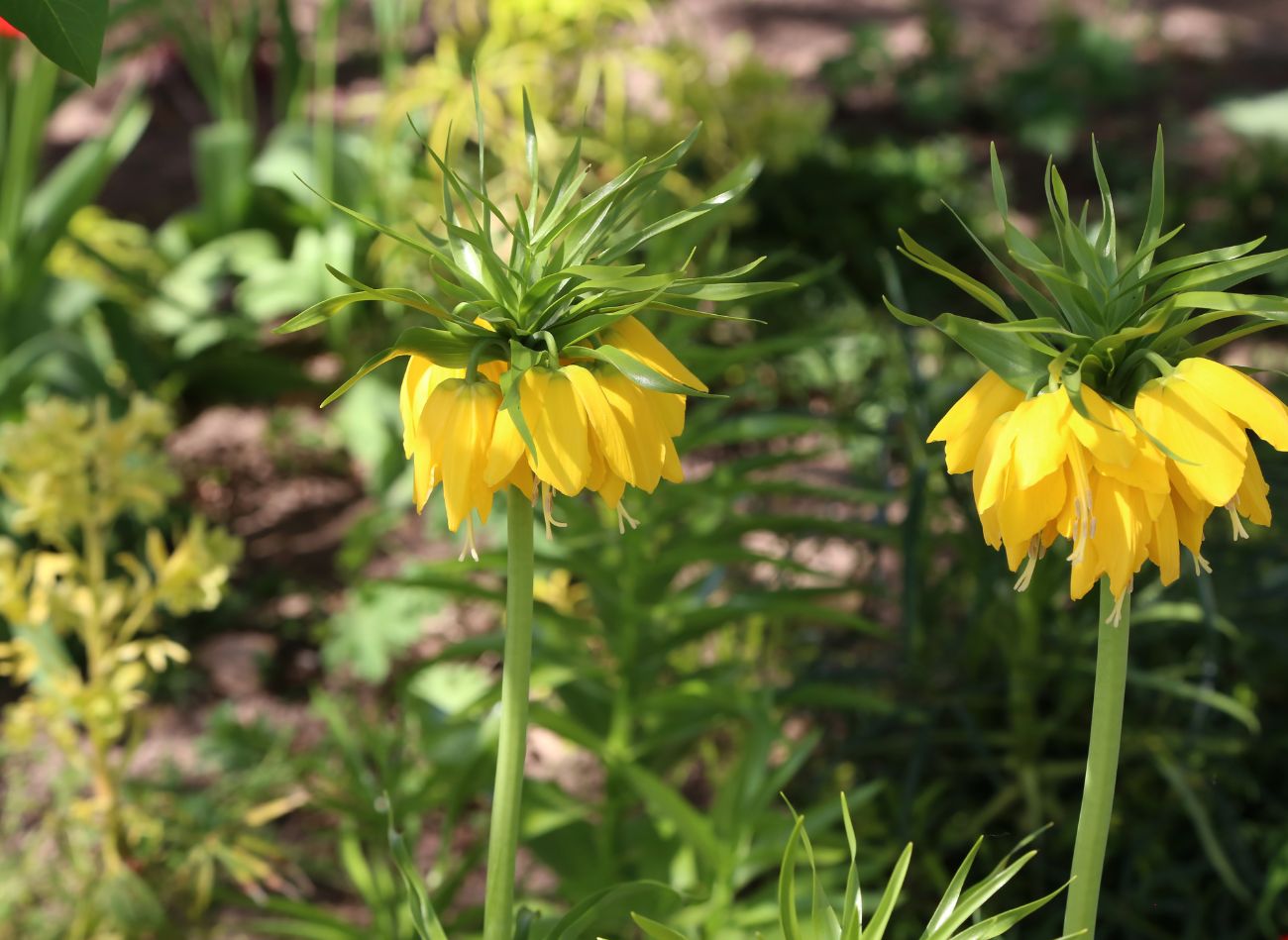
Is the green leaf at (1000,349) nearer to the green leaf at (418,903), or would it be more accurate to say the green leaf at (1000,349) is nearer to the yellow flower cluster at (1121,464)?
the yellow flower cluster at (1121,464)

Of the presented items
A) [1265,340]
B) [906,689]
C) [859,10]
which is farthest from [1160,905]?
[859,10]

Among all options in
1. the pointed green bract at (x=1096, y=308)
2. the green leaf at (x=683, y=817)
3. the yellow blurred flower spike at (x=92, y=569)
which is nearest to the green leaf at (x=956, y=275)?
the pointed green bract at (x=1096, y=308)

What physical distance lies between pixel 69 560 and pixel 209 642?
0.77 meters

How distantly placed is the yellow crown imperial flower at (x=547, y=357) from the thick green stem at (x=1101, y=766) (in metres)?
0.20

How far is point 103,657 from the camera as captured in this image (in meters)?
1.63

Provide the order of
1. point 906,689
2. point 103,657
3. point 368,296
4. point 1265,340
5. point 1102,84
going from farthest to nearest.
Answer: point 1102,84
point 1265,340
point 906,689
point 103,657
point 368,296

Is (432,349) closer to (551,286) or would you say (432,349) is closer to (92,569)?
(551,286)

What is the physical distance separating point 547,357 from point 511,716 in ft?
0.55

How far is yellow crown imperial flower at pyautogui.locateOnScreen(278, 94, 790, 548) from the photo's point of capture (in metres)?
0.63

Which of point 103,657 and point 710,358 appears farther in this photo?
point 103,657

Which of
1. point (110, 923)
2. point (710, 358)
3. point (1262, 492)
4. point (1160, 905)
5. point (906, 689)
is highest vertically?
point (1262, 492)

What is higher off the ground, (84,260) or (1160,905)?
(84,260)

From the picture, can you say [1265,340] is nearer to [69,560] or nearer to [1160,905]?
[1160,905]

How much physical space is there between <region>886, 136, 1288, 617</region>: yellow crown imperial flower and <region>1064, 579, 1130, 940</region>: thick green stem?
25mm
